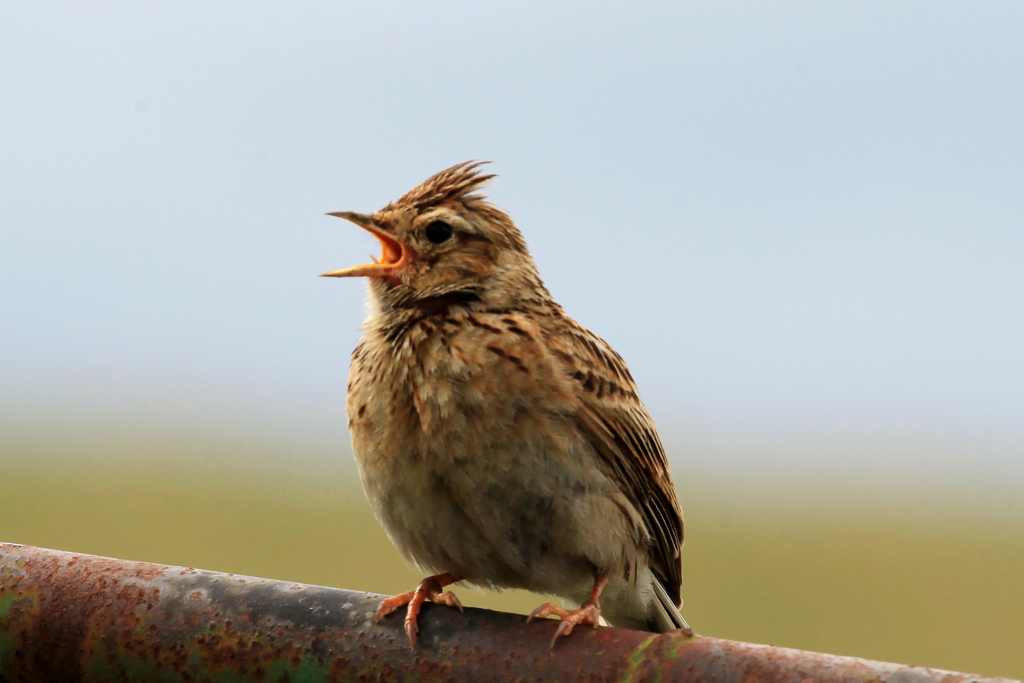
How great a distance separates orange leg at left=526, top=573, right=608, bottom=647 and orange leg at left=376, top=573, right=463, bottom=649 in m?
0.26

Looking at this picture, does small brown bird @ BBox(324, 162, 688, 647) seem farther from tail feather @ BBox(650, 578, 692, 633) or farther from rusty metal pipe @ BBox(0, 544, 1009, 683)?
rusty metal pipe @ BBox(0, 544, 1009, 683)

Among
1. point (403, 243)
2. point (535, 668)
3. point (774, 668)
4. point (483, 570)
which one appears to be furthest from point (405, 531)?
point (774, 668)

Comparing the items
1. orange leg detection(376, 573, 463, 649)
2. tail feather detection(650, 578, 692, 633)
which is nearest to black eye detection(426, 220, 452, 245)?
orange leg detection(376, 573, 463, 649)

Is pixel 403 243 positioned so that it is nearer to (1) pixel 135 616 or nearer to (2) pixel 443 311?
(2) pixel 443 311

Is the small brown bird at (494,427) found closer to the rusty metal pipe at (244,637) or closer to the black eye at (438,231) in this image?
the black eye at (438,231)

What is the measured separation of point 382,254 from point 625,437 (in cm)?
114

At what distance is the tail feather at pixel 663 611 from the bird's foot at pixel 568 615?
2.66 feet

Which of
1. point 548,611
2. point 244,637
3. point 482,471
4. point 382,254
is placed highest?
point 382,254

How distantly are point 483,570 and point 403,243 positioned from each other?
1.22 meters

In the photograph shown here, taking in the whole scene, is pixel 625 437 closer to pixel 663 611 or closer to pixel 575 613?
pixel 663 611

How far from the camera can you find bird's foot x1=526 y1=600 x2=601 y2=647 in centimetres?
233

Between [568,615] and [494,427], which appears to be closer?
[568,615]

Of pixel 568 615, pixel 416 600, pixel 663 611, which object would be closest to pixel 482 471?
pixel 568 615

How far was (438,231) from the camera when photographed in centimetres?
381
